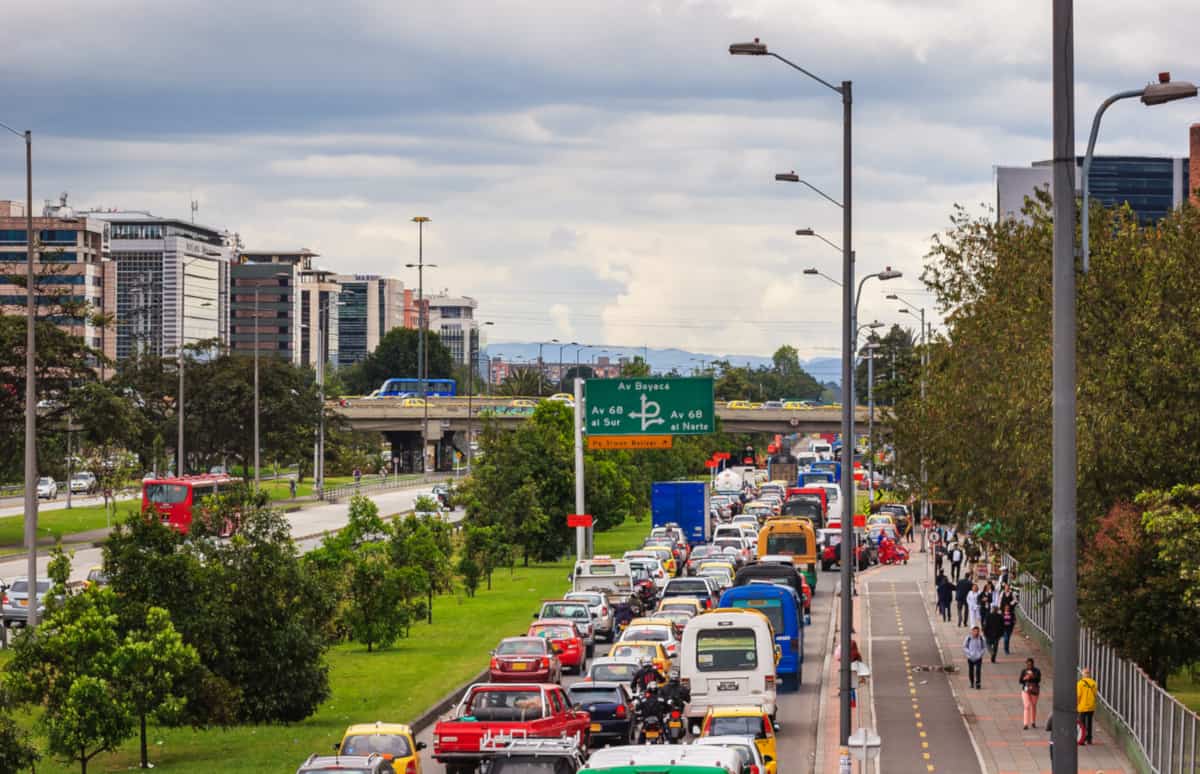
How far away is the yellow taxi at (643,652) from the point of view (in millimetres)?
33969

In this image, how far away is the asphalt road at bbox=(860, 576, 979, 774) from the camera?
93.6 feet

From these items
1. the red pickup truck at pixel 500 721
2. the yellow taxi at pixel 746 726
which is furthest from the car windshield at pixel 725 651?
the yellow taxi at pixel 746 726

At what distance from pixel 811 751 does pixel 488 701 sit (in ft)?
21.5

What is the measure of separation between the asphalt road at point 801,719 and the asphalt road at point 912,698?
1311 millimetres

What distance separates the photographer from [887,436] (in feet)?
146

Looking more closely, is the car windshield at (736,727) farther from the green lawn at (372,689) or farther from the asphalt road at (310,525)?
the asphalt road at (310,525)

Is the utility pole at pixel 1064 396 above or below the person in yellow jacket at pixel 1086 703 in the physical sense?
above

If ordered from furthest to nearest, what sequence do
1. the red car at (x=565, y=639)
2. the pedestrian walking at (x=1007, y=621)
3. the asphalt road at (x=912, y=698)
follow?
the pedestrian walking at (x=1007, y=621) → the red car at (x=565, y=639) → the asphalt road at (x=912, y=698)

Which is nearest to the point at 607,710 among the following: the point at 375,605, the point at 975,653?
the point at 975,653

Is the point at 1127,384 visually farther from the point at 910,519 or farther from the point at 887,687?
the point at 910,519

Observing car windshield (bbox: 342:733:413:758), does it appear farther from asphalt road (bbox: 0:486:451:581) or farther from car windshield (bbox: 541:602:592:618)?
asphalt road (bbox: 0:486:451:581)

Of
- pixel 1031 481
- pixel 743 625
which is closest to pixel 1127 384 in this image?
pixel 1031 481

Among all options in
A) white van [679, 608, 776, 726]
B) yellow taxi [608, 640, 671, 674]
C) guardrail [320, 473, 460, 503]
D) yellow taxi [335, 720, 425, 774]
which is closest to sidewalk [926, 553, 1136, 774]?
white van [679, 608, 776, 726]

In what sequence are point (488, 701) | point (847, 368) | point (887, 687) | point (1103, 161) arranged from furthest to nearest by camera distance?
point (1103, 161)
point (887, 687)
point (847, 368)
point (488, 701)
